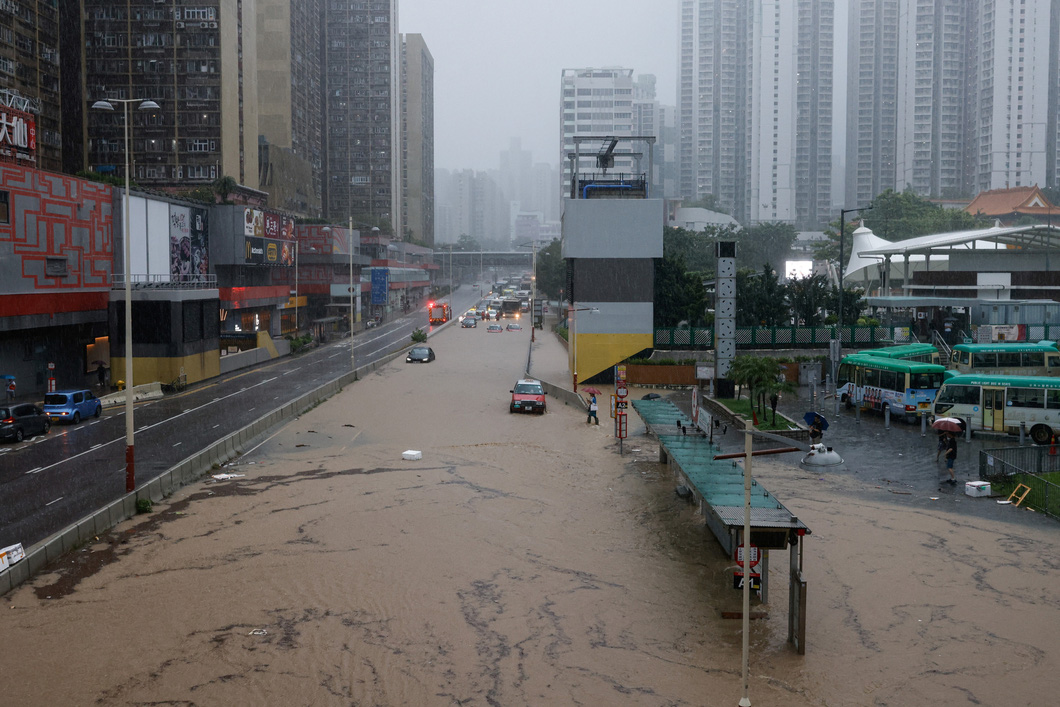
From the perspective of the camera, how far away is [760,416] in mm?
35156

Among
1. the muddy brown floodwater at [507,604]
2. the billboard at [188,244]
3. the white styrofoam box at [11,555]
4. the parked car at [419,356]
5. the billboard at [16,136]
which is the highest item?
the billboard at [16,136]

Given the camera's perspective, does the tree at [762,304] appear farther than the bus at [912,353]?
Yes

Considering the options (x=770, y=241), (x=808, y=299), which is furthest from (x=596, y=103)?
(x=808, y=299)

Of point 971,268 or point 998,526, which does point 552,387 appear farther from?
point 971,268

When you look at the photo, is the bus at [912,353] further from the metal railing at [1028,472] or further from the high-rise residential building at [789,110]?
the high-rise residential building at [789,110]

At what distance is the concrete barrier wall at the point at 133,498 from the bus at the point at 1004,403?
2512 cm

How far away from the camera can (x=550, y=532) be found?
2095 centimetres

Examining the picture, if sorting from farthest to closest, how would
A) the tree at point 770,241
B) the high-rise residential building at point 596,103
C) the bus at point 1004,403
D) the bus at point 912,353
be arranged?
1. the high-rise residential building at point 596,103
2. the tree at point 770,241
3. the bus at point 912,353
4. the bus at point 1004,403

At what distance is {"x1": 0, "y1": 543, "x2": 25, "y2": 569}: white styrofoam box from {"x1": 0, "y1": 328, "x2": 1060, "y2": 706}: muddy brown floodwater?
60 centimetres

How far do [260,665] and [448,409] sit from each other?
27.8 metres

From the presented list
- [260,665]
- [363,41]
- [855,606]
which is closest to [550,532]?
[855,606]

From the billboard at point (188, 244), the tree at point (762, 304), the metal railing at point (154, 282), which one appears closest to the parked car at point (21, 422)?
the metal railing at point (154, 282)

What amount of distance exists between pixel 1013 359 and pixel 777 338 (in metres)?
13.9

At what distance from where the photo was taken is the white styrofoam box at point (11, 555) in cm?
1644
